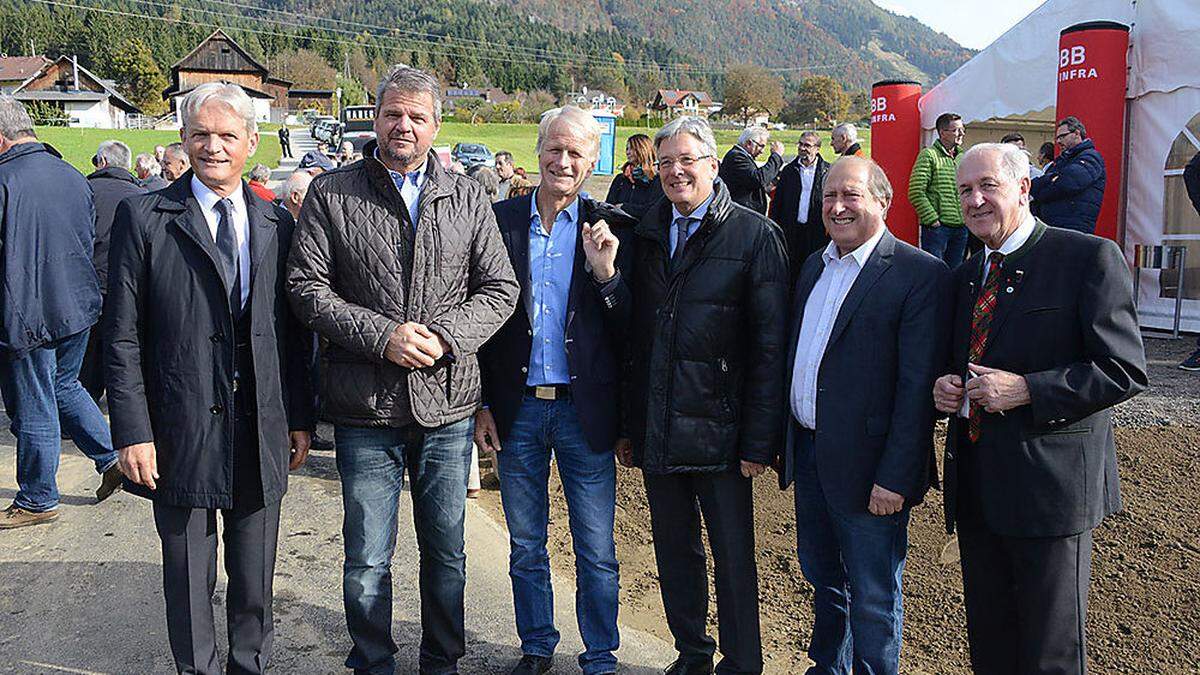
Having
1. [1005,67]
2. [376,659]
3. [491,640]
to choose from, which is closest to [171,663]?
[376,659]

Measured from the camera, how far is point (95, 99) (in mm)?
77438

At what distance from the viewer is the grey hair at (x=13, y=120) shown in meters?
4.46

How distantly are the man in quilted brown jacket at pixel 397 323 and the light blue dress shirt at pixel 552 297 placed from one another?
0.43ft

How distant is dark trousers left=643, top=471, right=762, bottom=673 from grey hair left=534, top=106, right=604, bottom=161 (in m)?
1.19

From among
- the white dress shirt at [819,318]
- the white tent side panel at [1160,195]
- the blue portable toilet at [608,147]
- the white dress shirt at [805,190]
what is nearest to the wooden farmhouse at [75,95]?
the blue portable toilet at [608,147]

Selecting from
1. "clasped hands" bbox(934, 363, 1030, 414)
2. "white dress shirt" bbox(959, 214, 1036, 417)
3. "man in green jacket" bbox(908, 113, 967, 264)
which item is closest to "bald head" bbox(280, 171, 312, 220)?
"white dress shirt" bbox(959, 214, 1036, 417)

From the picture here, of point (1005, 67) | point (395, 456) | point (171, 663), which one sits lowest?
point (171, 663)

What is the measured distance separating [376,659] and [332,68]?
131063mm

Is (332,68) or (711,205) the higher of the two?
(332,68)

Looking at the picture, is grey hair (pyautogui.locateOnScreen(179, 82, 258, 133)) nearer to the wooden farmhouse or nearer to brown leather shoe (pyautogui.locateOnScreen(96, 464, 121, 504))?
brown leather shoe (pyautogui.locateOnScreen(96, 464, 121, 504))

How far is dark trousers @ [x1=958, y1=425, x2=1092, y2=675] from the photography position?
99.3 inches

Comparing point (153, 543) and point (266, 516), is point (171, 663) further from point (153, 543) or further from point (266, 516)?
point (153, 543)

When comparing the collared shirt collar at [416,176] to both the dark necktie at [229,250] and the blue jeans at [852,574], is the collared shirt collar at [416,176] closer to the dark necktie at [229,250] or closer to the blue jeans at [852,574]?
the dark necktie at [229,250]

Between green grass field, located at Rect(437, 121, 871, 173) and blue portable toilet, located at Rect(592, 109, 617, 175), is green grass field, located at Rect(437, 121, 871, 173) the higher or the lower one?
the higher one
